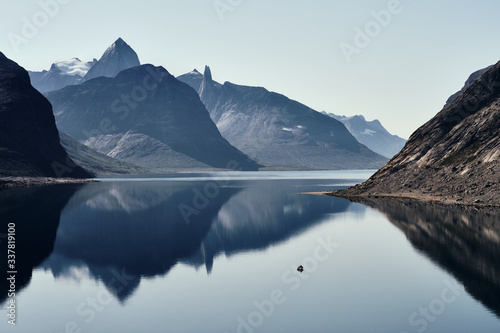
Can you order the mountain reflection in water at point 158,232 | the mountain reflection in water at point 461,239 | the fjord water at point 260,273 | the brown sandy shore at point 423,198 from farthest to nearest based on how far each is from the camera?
the brown sandy shore at point 423,198 < the mountain reflection in water at point 158,232 < the mountain reflection in water at point 461,239 < the fjord water at point 260,273

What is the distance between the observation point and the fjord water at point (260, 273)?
40688 mm

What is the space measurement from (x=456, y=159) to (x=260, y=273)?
3912 inches

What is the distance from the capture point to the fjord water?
133 ft

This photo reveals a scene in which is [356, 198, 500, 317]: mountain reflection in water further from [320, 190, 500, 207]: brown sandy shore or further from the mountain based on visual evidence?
the mountain

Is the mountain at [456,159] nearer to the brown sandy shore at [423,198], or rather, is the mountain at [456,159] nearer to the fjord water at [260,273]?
the brown sandy shore at [423,198]

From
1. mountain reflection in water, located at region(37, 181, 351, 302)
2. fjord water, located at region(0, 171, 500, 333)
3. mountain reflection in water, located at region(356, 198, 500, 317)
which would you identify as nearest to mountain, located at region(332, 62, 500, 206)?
mountain reflection in water, located at region(356, 198, 500, 317)

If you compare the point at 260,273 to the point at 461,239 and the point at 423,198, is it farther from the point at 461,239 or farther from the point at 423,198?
the point at 423,198

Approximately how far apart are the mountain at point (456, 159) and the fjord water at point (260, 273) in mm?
16933

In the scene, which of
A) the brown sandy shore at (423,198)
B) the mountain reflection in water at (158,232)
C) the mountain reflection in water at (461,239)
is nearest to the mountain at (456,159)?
the brown sandy shore at (423,198)

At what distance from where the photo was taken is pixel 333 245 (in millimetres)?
76500

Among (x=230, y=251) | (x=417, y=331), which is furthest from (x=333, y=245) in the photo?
(x=417, y=331)

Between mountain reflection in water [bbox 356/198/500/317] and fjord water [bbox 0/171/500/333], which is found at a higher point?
fjord water [bbox 0/171/500/333]

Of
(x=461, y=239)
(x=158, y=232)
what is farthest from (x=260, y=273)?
(x=158, y=232)

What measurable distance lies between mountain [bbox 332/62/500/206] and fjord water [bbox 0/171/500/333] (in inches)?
667
